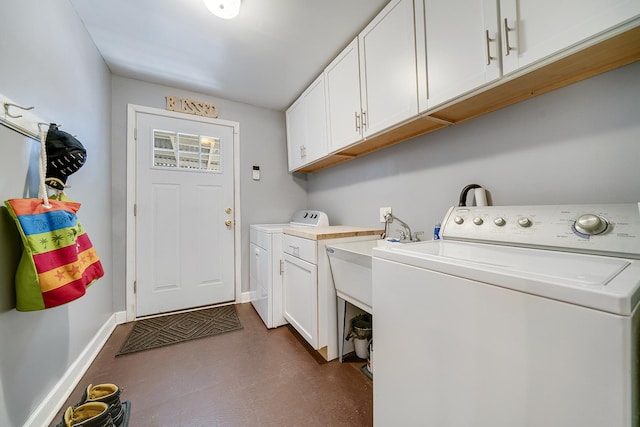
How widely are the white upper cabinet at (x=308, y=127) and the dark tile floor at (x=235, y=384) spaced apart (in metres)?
1.63

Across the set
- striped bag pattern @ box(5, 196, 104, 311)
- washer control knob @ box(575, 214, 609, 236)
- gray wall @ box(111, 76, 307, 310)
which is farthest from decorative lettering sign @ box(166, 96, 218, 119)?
washer control knob @ box(575, 214, 609, 236)

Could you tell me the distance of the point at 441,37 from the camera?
43.2 inches

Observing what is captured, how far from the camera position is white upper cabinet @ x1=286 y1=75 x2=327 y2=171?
204 cm

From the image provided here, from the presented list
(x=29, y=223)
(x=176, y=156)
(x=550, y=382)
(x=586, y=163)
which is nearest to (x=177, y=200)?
(x=176, y=156)

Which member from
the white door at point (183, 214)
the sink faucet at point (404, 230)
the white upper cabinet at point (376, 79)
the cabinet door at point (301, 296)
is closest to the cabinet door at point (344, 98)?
the white upper cabinet at point (376, 79)

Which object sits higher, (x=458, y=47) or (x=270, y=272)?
(x=458, y=47)

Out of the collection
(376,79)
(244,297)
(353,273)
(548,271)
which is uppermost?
(376,79)

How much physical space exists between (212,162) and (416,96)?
2.10 m

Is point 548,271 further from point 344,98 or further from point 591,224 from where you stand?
point 344,98

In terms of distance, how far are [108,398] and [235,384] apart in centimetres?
59

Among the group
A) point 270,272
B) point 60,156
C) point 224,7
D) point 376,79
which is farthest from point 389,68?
point 60,156

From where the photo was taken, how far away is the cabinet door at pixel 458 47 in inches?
37.0

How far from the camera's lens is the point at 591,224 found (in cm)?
72

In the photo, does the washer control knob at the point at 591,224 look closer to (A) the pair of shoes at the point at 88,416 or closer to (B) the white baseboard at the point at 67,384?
(A) the pair of shoes at the point at 88,416
